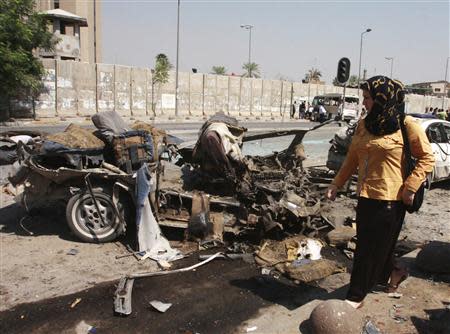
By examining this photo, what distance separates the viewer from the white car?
9664 millimetres

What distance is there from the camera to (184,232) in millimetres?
5590

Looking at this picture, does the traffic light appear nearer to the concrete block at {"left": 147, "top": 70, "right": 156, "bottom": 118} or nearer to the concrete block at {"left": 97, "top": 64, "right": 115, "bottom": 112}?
the concrete block at {"left": 97, "top": 64, "right": 115, "bottom": 112}

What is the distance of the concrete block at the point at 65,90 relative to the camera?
27.1 m

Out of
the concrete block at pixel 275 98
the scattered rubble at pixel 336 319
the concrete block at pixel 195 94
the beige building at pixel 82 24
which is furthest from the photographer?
the beige building at pixel 82 24

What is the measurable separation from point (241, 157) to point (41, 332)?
3.30 m

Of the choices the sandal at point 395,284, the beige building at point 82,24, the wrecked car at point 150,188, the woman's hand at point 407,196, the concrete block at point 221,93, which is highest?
the beige building at point 82,24

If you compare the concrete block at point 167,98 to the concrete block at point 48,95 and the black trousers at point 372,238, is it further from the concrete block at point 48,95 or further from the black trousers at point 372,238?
the black trousers at point 372,238

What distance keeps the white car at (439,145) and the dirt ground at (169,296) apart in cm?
528

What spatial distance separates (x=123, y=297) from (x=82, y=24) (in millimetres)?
46273

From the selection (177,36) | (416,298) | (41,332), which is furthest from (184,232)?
(177,36)

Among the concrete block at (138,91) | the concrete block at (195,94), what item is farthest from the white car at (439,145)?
the concrete block at (195,94)

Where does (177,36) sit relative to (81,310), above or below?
above

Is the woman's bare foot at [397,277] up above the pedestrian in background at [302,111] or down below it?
below

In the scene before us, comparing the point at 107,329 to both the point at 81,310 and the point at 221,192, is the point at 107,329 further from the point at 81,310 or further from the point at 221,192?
the point at 221,192
